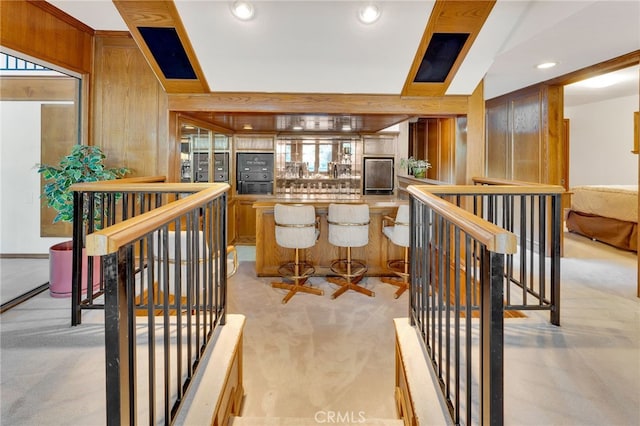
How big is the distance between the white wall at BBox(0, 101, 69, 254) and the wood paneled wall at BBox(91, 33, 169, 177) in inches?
38.4

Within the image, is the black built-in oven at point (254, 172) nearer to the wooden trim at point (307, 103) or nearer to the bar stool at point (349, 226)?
the wooden trim at point (307, 103)

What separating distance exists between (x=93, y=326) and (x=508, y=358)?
7.99 ft

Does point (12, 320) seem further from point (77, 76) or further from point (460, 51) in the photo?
point (460, 51)

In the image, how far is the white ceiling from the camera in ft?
9.26

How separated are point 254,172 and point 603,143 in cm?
678

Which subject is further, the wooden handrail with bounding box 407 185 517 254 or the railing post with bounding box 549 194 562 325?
the railing post with bounding box 549 194 562 325

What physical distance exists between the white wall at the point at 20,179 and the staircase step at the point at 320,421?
151 inches

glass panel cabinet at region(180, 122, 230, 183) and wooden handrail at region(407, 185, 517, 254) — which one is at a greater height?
glass panel cabinet at region(180, 122, 230, 183)

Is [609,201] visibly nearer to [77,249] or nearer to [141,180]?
[141,180]

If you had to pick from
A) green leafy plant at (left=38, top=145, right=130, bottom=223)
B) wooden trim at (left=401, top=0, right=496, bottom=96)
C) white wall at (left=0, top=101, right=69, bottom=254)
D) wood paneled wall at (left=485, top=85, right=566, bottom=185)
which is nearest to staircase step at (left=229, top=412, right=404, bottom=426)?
green leafy plant at (left=38, top=145, right=130, bottom=223)

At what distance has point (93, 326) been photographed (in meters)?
2.25

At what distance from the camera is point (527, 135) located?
16.7ft

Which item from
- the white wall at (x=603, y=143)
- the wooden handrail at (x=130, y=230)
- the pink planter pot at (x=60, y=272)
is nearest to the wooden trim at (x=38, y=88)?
the pink planter pot at (x=60, y=272)

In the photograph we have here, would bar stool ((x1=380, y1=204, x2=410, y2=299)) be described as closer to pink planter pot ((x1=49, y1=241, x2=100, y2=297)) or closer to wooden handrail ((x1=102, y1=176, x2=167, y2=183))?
wooden handrail ((x1=102, y1=176, x2=167, y2=183))
